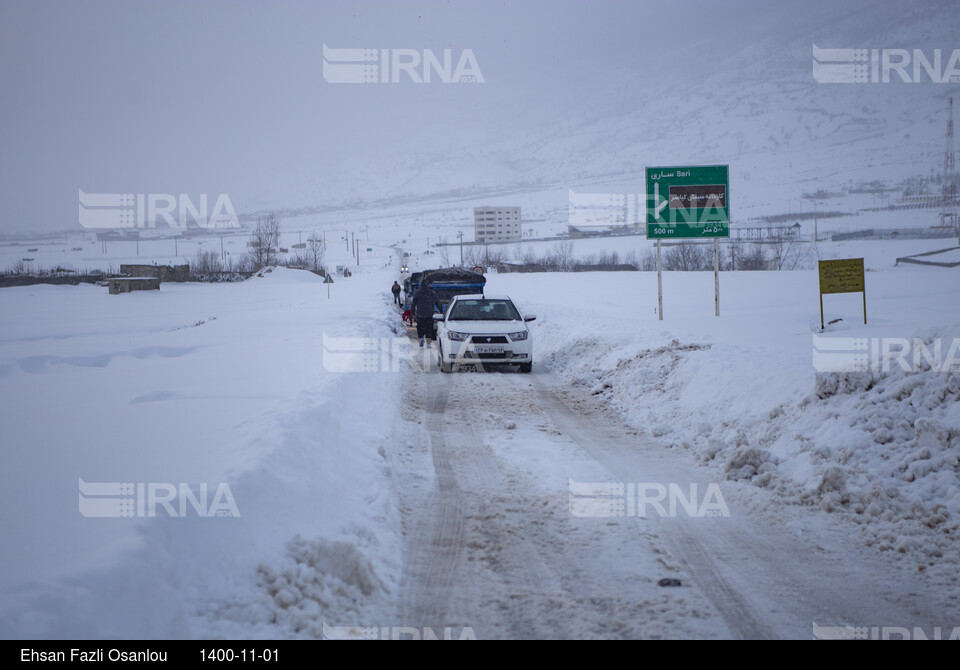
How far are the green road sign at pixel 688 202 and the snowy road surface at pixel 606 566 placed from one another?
1331cm

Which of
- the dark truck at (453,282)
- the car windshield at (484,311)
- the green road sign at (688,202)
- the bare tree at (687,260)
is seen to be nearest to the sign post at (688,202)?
the green road sign at (688,202)

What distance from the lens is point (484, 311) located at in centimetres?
1577

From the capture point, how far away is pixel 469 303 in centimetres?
1609

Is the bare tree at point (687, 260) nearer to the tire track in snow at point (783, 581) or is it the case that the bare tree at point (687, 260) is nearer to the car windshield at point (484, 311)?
the car windshield at point (484, 311)

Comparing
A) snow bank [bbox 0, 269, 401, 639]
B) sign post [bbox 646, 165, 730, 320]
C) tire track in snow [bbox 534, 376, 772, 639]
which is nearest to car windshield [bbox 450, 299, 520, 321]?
snow bank [bbox 0, 269, 401, 639]

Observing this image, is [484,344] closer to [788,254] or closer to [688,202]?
[688,202]

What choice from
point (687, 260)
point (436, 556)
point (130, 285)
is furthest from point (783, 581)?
point (687, 260)

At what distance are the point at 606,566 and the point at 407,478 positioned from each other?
2705mm

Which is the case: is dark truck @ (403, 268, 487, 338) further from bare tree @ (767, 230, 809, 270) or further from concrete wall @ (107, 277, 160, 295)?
bare tree @ (767, 230, 809, 270)

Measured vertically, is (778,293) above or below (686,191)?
below

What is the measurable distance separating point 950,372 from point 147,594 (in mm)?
7492

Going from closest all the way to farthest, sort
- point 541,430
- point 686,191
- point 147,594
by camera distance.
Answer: point 147,594 → point 541,430 → point 686,191
